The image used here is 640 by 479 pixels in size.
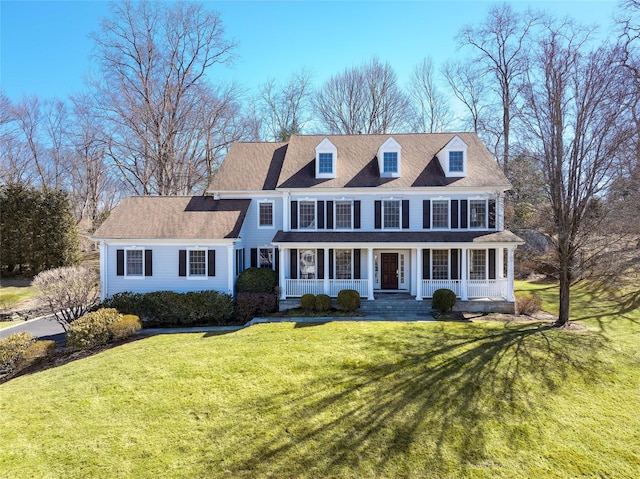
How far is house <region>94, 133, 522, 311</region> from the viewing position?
54.1 feet

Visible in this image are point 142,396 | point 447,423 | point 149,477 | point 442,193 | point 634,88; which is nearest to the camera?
point 149,477

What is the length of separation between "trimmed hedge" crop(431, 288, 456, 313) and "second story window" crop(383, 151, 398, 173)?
262 inches

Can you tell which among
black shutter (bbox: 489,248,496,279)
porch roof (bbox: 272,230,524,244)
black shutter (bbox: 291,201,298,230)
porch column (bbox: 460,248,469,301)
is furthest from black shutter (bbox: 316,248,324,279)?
black shutter (bbox: 489,248,496,279)

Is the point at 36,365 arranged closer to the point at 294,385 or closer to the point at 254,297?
the point at 254,297

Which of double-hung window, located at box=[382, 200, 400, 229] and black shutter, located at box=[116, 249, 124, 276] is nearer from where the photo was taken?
black shutter, located at box=[116, 249, 124, 276]

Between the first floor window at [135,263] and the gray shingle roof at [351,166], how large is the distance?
503cm

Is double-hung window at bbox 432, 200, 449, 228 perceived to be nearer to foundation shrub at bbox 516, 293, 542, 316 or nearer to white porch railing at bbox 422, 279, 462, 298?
white porch railing at bbox 422, 279, 462, 298

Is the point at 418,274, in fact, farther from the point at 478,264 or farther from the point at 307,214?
the point at 307,214

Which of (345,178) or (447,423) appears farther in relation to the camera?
(345,178)

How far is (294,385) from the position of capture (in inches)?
326

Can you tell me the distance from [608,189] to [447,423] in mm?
10334

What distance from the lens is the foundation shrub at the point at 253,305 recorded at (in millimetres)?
15742

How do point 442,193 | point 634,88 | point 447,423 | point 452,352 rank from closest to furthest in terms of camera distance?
1. point 447,423
2. point 452,352
3. point 634,88
4. point 442,193

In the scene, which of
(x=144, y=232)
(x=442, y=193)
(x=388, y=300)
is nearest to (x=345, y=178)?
(x=442, y=193)
